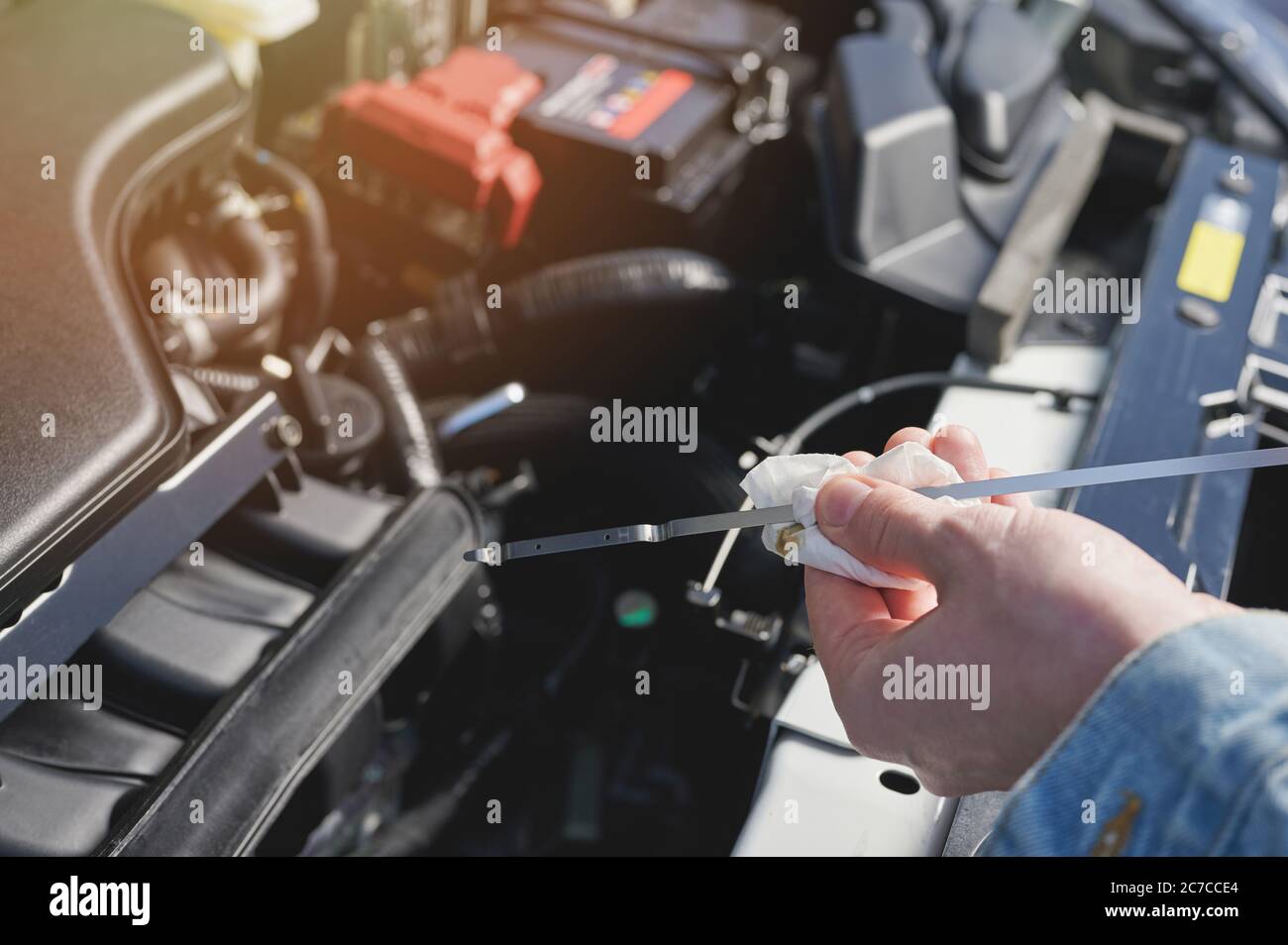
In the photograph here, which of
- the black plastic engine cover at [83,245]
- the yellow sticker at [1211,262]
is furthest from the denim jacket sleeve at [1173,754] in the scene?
the yellow sticker at [1211,262]

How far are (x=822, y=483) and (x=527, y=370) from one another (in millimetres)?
936

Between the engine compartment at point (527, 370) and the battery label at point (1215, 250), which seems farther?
the battery label at point (1215, 250)

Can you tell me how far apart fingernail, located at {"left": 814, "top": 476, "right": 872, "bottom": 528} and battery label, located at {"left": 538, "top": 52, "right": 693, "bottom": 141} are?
1027 mm

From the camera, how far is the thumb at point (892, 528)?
767mm

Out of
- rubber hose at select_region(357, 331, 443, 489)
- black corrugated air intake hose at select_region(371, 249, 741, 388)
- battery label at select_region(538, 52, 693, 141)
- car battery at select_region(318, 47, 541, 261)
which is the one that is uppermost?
battery label at select_region(538, 52, 693, 141)

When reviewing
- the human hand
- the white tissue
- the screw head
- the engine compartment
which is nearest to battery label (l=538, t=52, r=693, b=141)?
the engine compartment

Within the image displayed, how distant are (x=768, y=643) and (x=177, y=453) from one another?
633 mm

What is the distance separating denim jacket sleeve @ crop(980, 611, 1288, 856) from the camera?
2.00 ft

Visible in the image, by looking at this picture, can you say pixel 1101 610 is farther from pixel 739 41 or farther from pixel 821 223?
pixel 739 41

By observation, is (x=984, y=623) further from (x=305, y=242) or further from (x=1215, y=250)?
(x=305, y=242)

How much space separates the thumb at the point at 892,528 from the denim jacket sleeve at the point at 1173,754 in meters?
0.15

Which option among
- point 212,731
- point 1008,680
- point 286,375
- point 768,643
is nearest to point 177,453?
point 212,731

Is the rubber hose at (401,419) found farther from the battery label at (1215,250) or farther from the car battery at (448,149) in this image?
the battery label at (1215,250)

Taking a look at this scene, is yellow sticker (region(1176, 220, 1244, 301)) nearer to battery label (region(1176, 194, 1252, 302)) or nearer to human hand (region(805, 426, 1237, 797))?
battery label (region(1176, 194, 1252, 302))
